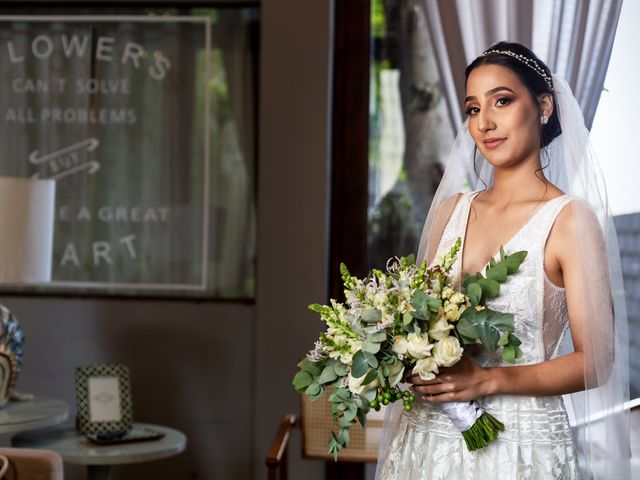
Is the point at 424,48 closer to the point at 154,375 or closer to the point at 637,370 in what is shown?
the point at 637,370

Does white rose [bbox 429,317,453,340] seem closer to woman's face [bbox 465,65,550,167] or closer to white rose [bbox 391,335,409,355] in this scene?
white rose [bbox 391,335,409,355]

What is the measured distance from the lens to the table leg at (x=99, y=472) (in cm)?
330

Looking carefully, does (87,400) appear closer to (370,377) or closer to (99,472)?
(99,472)

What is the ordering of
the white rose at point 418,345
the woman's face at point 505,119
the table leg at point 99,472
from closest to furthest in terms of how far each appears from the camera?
the white rose at point 418,345 → the woman's face at point 505,119 → the table leg at point 99,472

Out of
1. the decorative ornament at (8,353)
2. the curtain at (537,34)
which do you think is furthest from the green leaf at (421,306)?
the decorative ornament at (8,353)

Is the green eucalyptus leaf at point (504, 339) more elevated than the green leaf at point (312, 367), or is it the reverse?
the green eucalyptus leaf at point (504, 339)

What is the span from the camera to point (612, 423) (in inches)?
78.8

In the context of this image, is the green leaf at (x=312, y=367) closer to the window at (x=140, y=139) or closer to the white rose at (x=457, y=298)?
the white rose at (x=457, y=298)

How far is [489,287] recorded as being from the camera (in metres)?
1.93

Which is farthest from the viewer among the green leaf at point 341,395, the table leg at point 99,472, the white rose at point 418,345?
the table leg at point 99,472

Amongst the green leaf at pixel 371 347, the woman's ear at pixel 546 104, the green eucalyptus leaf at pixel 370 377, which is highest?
the woman's ear at pixel 546 104

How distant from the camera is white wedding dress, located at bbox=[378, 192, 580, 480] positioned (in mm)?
1941

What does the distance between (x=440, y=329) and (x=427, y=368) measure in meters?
0.08

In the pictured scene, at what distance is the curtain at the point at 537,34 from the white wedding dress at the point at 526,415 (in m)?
1.12
